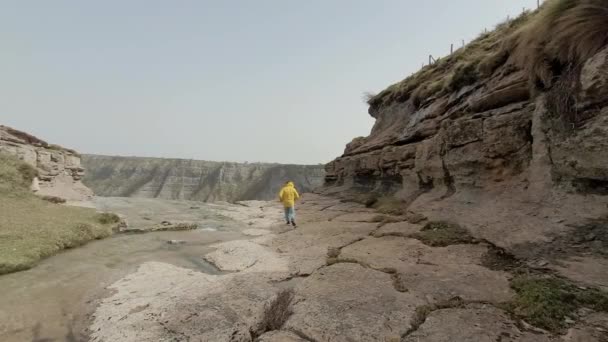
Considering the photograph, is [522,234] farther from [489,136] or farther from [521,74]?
[521,74]

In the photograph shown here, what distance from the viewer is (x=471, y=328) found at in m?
3.13

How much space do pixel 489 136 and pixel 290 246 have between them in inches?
234

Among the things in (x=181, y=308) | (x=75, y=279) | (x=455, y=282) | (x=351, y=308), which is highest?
→ (x=455, y=282)

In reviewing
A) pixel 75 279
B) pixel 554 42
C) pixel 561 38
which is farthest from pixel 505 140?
pixel 75 279

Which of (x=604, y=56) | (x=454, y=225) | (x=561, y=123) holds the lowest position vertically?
(x=454, y=225)

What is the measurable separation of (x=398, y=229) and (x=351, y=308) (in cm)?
471

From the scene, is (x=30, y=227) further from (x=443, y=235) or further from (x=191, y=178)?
(x=191, y=178)

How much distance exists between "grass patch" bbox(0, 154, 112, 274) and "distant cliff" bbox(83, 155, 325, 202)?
51.0m

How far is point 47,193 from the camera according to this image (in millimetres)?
16406

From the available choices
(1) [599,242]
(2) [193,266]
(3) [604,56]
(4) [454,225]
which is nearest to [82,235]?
(2) [193,266]

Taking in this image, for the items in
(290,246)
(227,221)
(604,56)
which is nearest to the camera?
(604,56)

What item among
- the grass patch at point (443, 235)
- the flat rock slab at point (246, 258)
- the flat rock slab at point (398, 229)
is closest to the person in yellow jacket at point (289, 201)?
the flat rock slab at point (246, 258)

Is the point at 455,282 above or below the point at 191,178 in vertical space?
below

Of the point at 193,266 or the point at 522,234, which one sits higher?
the point at 522,234
